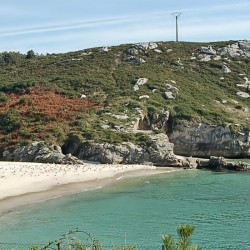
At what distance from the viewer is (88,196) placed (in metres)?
42.7

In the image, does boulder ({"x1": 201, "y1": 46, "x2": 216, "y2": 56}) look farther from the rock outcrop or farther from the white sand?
the white sand

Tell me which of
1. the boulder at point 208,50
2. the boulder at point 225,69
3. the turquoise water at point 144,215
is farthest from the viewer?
the boulder at point 208,50

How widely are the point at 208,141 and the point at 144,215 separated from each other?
34738 mm

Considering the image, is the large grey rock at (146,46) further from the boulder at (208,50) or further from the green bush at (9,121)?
the green bush at (9,121)

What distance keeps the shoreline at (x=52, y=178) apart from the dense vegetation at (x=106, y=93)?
24.4 ft

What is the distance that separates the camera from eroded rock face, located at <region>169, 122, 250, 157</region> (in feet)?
223

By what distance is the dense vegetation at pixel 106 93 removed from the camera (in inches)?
2603

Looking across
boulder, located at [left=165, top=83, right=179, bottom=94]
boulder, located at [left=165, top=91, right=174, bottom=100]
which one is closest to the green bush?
boulder, located at [left=165, top=91, right=174, bottom=100]

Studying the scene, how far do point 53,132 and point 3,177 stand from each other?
1765cm

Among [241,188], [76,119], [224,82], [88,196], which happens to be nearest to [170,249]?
[88,196]

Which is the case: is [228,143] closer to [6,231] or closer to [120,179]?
[120,179]

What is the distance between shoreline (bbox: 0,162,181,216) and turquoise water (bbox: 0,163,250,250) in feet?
5.74

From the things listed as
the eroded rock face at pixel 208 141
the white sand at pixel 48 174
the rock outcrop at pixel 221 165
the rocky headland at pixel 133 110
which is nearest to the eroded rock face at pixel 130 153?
the rocky headland at pixel 133 110

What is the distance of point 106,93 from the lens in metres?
79.1
